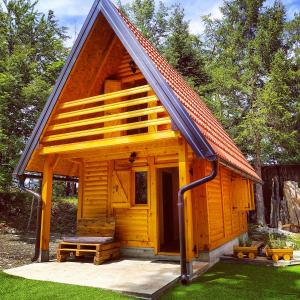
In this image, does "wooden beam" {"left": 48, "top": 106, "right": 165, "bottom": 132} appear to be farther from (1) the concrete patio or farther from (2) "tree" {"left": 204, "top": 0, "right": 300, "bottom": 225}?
(2) "tree" {"left": 204, "top": 0, "right": 300, "bottom": 225}

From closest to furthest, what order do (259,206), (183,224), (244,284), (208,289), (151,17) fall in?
1. (208,289)
2. (244,284)
3. (183,224)
4. (259,206)
5. (151,17)

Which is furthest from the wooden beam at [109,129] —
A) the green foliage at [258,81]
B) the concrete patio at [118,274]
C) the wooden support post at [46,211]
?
the green foliage at [258,81]

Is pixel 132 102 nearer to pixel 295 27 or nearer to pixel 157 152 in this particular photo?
pixel 157 152

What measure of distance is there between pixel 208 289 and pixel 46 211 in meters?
4.83

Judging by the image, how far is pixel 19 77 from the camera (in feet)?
54.9

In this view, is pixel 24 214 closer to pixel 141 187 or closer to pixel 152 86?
pixel 141 187

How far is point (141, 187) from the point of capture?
934cm

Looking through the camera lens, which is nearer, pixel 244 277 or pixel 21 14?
pixel 244 277

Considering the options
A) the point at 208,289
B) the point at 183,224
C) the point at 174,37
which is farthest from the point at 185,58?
the point at 208,289


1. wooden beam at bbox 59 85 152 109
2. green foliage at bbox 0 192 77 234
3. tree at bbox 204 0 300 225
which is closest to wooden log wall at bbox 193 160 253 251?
wooden beam at bbox 59 85 152 109

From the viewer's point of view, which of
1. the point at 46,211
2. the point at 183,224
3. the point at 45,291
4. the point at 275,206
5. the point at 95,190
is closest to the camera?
the point at 45,291

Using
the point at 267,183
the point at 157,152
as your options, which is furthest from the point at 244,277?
the point at 267,183

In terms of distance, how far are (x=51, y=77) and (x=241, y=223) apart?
43.0 feet

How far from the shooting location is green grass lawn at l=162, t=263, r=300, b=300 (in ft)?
17.7
